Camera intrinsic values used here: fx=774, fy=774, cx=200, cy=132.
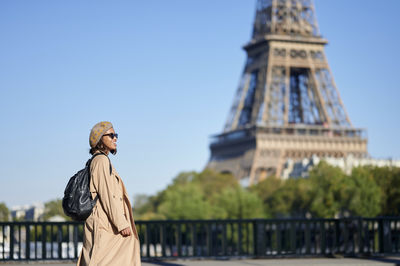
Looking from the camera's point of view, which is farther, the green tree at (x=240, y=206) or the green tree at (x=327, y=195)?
the green tree at (x=240, y=206)

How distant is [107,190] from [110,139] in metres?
0.65

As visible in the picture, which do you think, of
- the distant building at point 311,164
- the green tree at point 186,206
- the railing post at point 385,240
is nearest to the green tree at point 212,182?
the distant building at point 311,164

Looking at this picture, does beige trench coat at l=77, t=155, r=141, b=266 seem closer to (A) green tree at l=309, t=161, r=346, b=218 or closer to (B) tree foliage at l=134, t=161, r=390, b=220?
(B) tree foliage at l=134, t=161, r=390, b=220

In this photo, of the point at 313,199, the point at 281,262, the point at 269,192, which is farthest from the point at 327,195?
the point at 281,262

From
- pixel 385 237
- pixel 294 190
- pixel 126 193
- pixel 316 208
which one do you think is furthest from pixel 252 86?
pixel 126 193

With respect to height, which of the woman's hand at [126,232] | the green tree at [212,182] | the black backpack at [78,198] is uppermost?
the green tree at [212,182]

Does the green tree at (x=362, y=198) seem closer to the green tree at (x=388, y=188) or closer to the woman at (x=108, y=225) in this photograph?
the green tree at (x=388, y=188)

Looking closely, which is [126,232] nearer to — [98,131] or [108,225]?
[108,225]

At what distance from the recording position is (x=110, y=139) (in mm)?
8180

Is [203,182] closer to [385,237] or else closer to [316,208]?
[316,208]

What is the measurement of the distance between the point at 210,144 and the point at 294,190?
33.6 meters

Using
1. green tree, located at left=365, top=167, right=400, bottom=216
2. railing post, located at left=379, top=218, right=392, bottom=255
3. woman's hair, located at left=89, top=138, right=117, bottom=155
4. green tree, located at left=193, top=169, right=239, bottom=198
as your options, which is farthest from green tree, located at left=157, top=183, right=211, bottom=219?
woman's hair, located at left=89, top=138, right=117, bottom=155

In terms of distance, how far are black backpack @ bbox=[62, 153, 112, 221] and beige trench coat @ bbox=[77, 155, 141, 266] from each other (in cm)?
6

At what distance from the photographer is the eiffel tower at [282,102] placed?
89812mm
